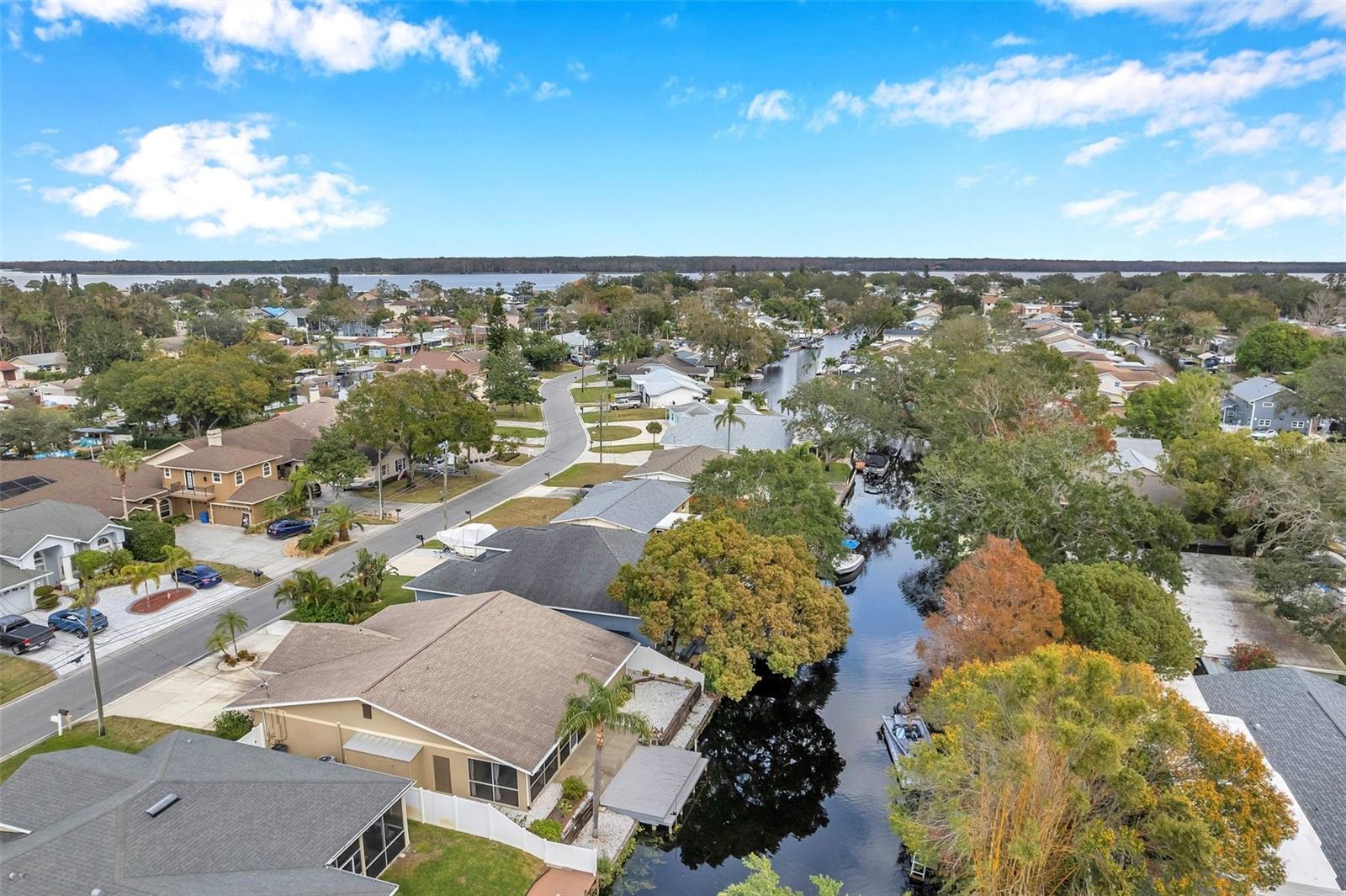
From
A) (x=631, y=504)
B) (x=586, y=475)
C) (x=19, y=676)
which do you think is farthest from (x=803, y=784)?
(x=586, y=475)

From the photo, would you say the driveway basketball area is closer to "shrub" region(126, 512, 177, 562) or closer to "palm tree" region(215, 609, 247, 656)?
"palm tree" region(215, 609, 247, 656)

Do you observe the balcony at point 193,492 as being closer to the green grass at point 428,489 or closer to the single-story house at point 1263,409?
the green grass at point 428,489

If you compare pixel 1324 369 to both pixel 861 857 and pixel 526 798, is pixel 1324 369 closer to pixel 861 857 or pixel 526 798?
pixel 861 857

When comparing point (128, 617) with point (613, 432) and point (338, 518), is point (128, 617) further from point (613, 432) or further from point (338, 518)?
point (613, 432)

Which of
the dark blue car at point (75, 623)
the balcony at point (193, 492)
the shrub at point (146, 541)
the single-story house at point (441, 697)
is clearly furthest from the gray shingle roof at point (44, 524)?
the single-story house at point (441, 697)

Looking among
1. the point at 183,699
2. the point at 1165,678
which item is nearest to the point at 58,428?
the point at 183,699

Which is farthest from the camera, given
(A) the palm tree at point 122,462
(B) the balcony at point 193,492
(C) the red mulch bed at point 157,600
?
(B) the balcony at point 193,492
